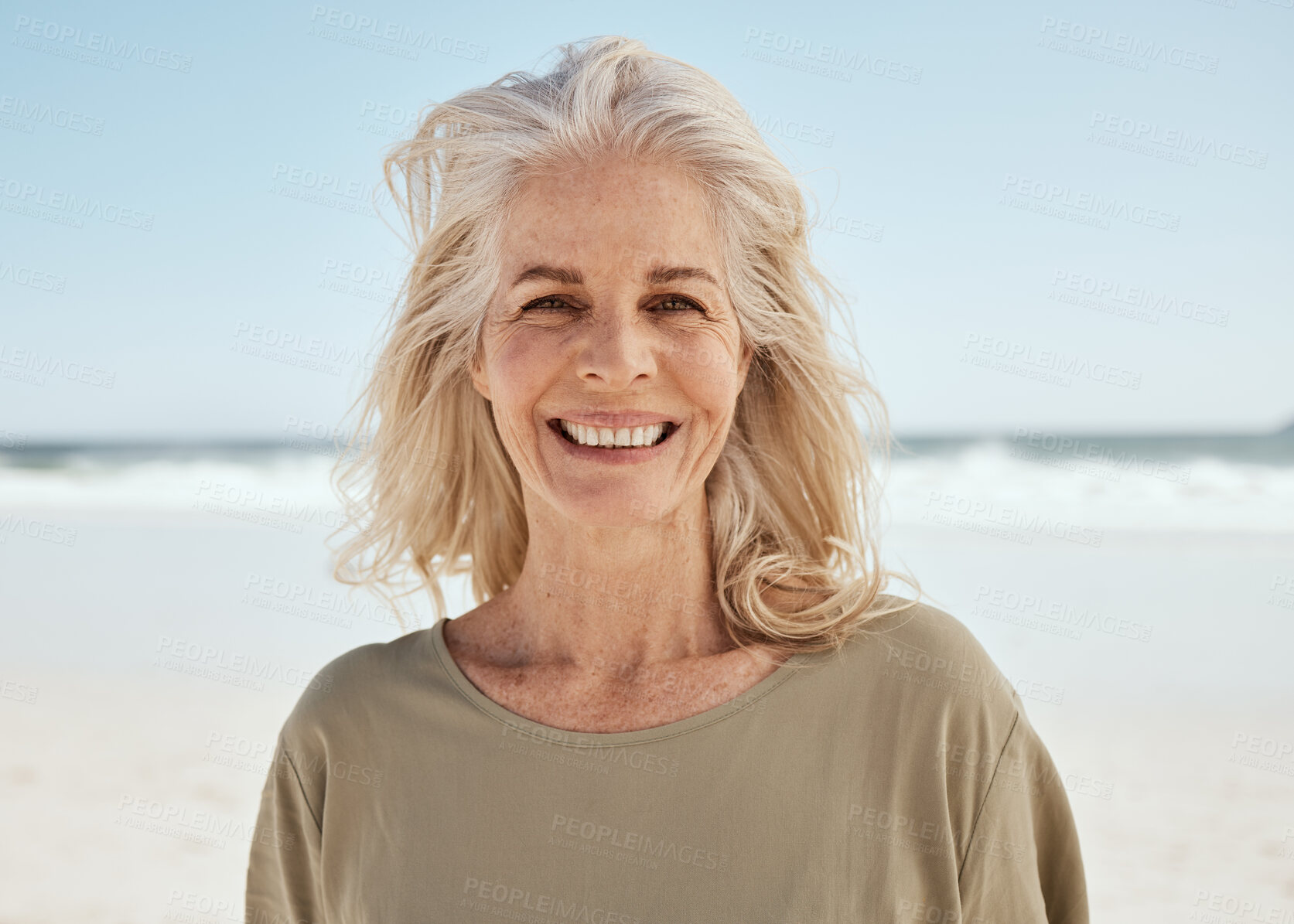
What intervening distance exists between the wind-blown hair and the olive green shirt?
164 millimetres

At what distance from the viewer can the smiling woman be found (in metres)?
1.82

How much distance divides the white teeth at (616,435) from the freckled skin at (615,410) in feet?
0.12

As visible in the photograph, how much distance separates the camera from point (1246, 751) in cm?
579

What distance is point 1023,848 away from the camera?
1.89 metres

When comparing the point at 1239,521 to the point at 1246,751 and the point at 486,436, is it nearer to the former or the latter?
the point at 1246,751
